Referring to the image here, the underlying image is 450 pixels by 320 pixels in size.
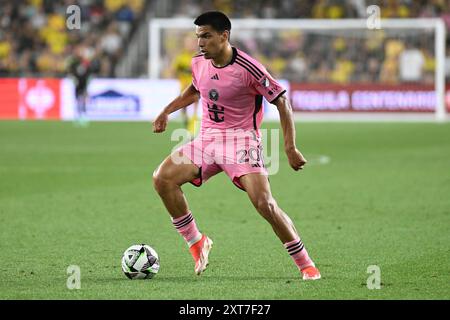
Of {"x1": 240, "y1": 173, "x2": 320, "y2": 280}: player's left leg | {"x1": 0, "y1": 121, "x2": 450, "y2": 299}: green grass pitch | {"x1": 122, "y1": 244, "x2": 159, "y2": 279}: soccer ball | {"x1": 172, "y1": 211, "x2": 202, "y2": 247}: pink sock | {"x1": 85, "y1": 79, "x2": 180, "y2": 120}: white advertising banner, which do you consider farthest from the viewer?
{"x1": 85, "y1": 79, "x2": 180, "y2": 120}: white advertising banner

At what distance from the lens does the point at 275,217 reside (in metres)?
7.77

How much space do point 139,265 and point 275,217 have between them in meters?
1.12

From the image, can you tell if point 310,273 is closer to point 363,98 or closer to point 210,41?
point 210,41

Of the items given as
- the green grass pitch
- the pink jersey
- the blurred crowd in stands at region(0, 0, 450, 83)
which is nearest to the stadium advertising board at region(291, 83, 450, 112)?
the blurred crowd in stands at region(0, 0, 450, 83)

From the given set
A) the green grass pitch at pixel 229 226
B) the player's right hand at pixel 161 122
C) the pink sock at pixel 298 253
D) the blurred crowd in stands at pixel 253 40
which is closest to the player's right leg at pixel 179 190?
the green grass pitch at pixel 229 226

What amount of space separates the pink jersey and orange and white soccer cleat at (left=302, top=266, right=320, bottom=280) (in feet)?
3.83

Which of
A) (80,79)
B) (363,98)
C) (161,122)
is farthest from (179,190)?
(363,98)

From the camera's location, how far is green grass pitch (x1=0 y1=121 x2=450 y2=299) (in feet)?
24.9

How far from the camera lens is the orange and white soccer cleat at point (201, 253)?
8125 mm

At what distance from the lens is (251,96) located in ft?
26.2

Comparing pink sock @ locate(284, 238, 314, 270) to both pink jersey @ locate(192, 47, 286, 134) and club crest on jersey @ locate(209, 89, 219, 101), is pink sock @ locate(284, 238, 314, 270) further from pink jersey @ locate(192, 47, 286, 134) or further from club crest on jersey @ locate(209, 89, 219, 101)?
club crest on jersey @ locate(209, 89, 219, 101)

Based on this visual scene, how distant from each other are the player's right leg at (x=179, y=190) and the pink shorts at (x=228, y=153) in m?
0.07

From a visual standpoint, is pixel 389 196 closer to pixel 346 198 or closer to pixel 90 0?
pixel 346 198
